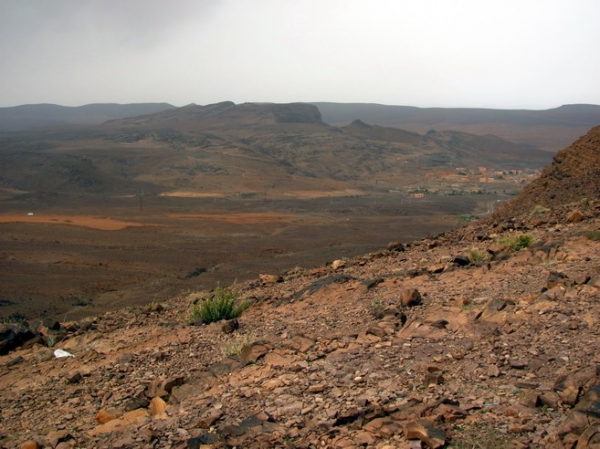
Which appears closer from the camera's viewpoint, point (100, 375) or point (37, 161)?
point (100, 375)

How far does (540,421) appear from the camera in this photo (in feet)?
13.9

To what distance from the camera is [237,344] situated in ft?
23.6

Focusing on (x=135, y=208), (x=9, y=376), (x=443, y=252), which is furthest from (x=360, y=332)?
(x=135, y=208)

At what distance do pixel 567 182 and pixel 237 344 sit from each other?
1509 centimetres

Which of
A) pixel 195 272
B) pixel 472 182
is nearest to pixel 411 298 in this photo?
pixel 195 272

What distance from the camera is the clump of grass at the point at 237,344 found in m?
6.78

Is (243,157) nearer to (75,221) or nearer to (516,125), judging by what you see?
(75,221)

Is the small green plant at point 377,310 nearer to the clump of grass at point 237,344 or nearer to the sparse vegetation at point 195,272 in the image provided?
the clump of grass at point 237,344

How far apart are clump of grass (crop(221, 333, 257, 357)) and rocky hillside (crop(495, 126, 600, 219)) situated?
1157 centimetres

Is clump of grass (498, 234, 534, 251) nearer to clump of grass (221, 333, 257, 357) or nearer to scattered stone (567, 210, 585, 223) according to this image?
scattered stone (567, 210, 585, 223)

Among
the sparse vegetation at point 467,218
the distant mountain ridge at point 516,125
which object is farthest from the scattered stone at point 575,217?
the distant mountain ridge at point 516,125

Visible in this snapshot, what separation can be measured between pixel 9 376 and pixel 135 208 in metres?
42.0

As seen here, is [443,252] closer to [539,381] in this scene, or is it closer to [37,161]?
[539,381]

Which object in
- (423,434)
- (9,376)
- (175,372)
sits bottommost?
(9,376)
